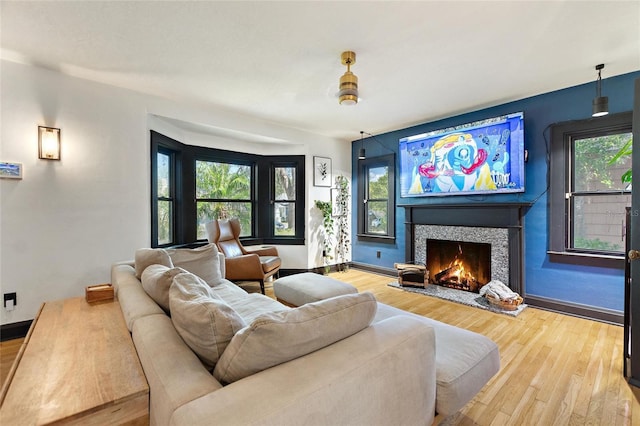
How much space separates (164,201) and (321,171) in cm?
249

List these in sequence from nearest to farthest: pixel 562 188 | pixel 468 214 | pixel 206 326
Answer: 1. pixel 206 326
2. pixel 562 188
3. pixel 468 214

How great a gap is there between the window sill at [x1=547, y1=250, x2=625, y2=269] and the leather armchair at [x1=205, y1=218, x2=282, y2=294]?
11.0ft

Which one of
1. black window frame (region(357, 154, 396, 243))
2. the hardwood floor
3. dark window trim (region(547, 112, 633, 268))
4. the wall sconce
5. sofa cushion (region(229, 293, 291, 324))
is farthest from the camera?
black window frame (region(357, 154, 396, 243))

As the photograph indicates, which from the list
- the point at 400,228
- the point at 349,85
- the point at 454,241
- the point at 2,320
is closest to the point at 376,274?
the point at 400,228

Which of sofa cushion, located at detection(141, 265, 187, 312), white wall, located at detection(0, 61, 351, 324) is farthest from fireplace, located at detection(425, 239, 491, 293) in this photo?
white wall, located at detection(0, 61, 351, 324)

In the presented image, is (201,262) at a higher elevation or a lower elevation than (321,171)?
lower

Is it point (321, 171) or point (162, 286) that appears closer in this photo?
point (162, 286)

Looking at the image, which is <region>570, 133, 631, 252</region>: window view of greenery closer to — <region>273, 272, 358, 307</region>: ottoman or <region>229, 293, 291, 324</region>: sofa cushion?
<region>273, 272, 358, 307</region>: ottoman

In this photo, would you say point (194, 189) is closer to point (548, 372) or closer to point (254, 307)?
point (254, 307)

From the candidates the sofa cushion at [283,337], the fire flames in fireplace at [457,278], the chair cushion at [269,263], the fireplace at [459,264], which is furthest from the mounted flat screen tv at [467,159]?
the sofa cushion at [283,337]

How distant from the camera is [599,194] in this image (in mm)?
2871

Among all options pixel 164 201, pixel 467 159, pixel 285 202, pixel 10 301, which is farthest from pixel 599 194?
pixel 10 301

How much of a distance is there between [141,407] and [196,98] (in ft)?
10.6

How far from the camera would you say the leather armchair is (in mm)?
3441
